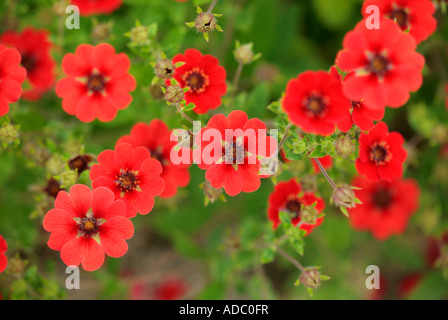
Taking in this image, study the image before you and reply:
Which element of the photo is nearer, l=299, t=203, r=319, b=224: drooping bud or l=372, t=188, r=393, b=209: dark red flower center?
l=299, t=203, r=319, b=224: drooping bud

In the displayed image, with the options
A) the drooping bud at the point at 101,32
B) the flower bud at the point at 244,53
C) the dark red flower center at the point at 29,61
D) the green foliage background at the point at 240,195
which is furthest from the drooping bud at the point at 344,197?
the dark red flower center at the point at 29,61

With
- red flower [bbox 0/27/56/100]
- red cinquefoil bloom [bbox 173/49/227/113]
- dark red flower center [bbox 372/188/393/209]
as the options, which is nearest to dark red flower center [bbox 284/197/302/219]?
red cinquefoil bloom [bbox 173/49/227/113]

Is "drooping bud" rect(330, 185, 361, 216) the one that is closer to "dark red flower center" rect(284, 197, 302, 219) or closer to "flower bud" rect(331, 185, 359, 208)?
"flower bud" rect(331, 185, 359, 208)

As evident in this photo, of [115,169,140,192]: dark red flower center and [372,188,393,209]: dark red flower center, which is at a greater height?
[372,188,393,209]: dark red flower center

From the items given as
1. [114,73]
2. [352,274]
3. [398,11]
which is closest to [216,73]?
[114,73]

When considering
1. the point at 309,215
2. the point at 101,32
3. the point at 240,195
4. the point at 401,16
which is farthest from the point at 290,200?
the point at 101,32

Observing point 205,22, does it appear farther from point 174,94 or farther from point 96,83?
point 96,83

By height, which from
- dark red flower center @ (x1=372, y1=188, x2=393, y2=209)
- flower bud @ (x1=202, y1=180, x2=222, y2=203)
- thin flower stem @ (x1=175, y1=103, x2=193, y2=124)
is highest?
dark red flower center @ (x1=372, y1=188, x2=393, y2=209)
